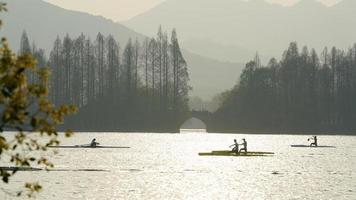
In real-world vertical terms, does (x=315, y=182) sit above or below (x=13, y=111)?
below

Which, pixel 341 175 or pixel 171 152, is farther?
pixel 171 152

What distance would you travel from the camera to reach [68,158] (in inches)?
4690

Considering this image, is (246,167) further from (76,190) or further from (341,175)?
(76,190)

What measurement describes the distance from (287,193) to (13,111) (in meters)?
57.5

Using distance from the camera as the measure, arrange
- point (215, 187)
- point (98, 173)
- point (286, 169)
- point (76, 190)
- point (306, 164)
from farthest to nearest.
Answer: point (306, 164), point (286, 169), point (98, 173), point (215, 187), point (76, 190)

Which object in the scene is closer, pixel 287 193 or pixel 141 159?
pixel 287 193

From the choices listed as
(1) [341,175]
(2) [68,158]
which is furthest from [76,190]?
(2) [68,158]

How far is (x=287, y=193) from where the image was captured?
68500 millimetres

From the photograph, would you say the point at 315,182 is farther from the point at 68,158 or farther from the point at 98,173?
the point at 68,158

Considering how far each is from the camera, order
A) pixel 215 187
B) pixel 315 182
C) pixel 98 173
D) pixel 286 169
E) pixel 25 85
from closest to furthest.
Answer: pixel 25 85, pixel 215 187, pixel 315 182, pixel 98 173, pixel 286 169

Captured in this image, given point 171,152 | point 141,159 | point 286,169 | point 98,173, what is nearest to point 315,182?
point 286,169

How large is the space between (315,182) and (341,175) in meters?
12.9

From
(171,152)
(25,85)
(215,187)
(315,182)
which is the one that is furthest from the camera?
(171,152)

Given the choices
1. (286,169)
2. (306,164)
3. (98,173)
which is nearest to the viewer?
(98,173)
